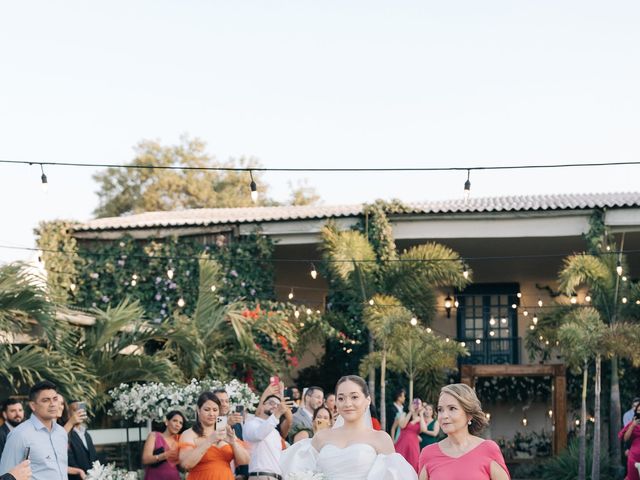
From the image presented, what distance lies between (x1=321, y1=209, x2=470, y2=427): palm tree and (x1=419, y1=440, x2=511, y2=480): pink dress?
654 inches

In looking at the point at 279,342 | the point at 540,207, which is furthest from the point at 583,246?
the point at 279,342

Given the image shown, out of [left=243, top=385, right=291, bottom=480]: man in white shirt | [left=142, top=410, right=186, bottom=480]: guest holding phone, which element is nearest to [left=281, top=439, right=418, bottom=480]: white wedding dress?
[left=142, top=410, right=186, bottom=480]: guest holding phone

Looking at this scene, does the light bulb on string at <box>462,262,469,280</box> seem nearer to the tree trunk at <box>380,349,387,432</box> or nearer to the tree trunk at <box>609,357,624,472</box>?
the tree trunk at <box>380,349,387,432</box>

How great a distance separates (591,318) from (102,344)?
912cm

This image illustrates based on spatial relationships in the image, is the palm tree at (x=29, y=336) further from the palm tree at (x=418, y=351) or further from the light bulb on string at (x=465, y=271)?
the light bulb on string at (x=465, y=271)

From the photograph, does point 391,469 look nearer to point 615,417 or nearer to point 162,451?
point 162,451

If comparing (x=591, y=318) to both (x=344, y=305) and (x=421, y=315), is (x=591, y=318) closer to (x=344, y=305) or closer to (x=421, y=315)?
(x=421, y=315)

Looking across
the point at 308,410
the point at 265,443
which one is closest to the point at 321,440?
→ the point at 265,443

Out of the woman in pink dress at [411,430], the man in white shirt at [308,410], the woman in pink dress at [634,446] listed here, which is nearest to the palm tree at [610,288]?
the woman in pink dress at [411,430]

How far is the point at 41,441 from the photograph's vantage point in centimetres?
917

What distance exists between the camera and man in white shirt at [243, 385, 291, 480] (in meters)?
11.0

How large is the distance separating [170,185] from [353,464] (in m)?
44.9

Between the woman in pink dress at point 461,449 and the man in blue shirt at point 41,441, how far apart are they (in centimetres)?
341

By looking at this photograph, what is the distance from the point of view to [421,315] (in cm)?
2456
